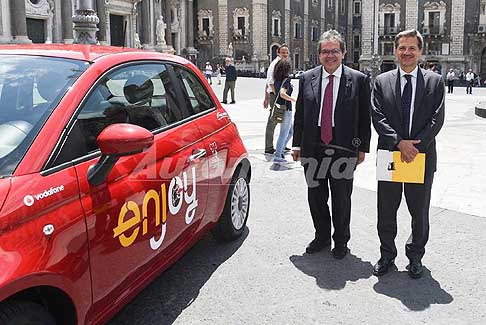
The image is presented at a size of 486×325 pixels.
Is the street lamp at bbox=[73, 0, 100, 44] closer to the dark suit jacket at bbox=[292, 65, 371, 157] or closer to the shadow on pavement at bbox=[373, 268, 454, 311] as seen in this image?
the dark suit jacket at bbox=[292, 65, 371, 157]

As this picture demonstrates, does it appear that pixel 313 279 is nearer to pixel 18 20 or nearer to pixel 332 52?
pixel 332 52

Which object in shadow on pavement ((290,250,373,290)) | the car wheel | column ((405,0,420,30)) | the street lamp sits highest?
column ((405,0,420,30))

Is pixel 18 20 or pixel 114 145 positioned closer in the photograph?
pixel 114 145

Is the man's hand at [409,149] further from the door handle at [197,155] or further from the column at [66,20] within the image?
the column at [66,20]

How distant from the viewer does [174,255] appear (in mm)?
3910

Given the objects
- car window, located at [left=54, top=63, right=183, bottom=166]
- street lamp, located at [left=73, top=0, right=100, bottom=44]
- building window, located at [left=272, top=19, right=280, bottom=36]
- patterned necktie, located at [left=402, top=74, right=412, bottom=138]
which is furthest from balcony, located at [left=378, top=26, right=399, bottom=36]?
car window, located at [left=54, top=63, right=183, bottom=166]

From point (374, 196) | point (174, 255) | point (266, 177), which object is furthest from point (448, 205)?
point (174, 255)

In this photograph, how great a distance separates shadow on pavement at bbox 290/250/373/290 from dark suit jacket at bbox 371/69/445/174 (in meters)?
1.04

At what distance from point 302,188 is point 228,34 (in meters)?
52.4

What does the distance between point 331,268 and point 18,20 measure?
97.9 ft

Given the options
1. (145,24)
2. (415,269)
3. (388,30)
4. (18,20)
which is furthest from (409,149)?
(388,30)

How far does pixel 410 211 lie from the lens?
4.61 meters

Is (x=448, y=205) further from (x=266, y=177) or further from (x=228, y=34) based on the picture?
(x=228, y=34)

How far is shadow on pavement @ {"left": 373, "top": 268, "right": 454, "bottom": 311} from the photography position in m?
4.11
